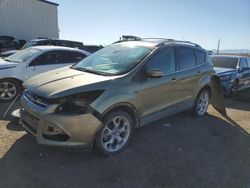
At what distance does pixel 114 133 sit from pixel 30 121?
1.28m

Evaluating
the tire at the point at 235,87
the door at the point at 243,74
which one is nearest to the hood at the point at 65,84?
the tire at the point at 235,87

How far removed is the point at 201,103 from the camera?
6441 mm


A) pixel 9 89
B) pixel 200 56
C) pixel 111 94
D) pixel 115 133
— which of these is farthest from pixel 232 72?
pixel 9 89

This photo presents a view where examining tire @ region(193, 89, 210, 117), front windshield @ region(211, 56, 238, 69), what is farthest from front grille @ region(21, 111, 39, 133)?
front windshield @ region(211, 56, 238, 69)

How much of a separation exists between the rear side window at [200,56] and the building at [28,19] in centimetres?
1927

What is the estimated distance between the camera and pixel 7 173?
11.4 feet

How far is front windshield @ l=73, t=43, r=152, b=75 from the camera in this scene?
14.5ft

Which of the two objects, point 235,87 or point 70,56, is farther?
point 235,87

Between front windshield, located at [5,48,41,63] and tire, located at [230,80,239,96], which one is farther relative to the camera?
tire, located at [230,80,239,96]

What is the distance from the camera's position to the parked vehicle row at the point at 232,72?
352 inches

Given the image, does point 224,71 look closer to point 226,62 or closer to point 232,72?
point 232,72

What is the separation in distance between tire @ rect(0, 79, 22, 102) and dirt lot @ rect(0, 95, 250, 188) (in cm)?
190

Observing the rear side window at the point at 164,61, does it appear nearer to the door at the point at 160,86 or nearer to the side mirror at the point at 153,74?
the door at the point at 160,86

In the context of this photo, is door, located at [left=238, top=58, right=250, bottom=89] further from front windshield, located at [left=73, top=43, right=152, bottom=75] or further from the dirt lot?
front windshield, located at [left=73, top=43, right=152, bottom=75]
